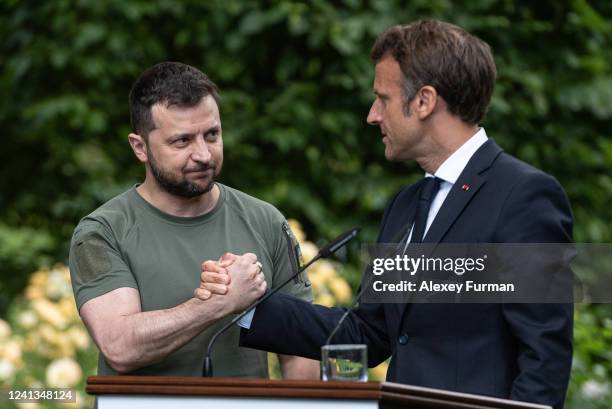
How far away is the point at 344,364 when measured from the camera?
246cm

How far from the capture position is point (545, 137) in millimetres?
6961

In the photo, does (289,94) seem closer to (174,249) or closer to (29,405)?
(29,405)

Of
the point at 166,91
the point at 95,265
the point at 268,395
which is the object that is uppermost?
the point at 166,91

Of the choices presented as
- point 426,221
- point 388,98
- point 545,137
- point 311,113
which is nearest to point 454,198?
point 426,221

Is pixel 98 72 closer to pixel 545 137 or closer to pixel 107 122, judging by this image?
pixel 107 122

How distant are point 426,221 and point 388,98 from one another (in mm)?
405

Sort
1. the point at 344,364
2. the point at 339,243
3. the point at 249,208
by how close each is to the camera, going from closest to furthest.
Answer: the point at 344,364 < the point at 339,243 < the point at 249,208

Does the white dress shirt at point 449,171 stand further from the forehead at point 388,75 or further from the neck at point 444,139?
the forehead at point 388,75

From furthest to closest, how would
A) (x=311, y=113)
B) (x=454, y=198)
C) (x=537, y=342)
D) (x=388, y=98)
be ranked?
(x=311, y=113) → (x=388, y=98) → (x=454, y=198) → (x=537, y=342)

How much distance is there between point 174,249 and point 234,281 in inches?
11.4

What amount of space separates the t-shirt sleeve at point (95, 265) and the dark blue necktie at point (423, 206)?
83 centimetres

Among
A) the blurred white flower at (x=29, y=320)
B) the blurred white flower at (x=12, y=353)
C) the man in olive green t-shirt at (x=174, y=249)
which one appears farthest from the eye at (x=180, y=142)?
the blurred white flower at (x=29, y=320)

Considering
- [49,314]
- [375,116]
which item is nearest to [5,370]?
[49,314]

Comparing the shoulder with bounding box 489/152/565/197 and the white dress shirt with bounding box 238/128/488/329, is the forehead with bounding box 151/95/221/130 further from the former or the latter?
the shoulder with bounding box 489/152/565/197
